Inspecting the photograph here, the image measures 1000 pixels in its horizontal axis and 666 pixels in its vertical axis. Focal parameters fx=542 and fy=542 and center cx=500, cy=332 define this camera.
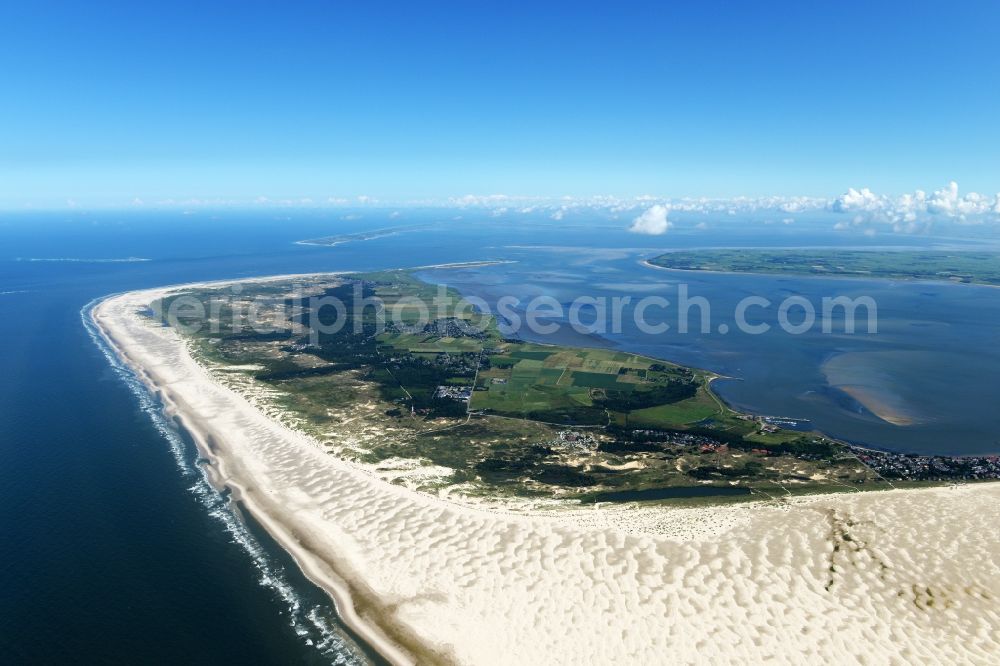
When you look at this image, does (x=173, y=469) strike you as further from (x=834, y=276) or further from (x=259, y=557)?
(x=834, y=276)

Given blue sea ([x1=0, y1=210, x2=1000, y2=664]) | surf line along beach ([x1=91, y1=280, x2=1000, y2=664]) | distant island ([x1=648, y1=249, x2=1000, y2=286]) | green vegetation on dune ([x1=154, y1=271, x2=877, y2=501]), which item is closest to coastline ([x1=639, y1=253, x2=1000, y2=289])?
distant island ([x1=648, y1=249, x2=1000, y2=286])

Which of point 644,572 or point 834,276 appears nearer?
point 644,572

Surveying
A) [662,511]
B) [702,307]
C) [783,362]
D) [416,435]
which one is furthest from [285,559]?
[702,307]

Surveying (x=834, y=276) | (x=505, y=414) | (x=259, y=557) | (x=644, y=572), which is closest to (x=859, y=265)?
(x=834, y=276)

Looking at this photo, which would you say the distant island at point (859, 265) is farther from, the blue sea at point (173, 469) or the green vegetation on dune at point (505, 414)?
the green vegetation on dune at point (505, 414)

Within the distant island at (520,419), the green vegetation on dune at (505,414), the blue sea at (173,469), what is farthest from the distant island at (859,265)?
the distant island at (520,419)

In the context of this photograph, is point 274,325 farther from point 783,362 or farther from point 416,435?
point 783,362

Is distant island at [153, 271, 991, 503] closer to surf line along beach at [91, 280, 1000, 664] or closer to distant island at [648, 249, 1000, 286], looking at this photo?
surf line along beach at [91, 280, 1000, 664]
